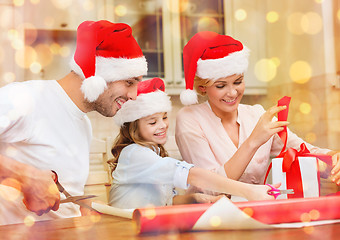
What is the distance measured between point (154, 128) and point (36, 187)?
56 cm

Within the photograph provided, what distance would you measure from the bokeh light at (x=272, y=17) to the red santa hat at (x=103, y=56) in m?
1.87

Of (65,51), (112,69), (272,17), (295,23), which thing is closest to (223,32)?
(272,17)

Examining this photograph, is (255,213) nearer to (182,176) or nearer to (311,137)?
(182,176)

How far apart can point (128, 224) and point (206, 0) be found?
2.59 m

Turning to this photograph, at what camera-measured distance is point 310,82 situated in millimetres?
2557

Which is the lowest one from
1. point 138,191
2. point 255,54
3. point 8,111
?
point 138,191

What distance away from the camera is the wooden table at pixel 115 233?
500 millimetres

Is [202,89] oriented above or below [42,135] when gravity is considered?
above

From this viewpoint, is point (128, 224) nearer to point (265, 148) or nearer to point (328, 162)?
point (328, 162)

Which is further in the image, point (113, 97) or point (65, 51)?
point (65, 51)

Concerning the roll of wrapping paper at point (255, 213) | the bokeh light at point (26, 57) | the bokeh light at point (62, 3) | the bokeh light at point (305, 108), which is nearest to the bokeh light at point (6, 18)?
the bokeh light at point (26, 57)

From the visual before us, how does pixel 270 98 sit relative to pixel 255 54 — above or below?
below

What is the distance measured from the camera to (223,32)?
2.97 m

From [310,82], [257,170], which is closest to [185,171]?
[257,170]
